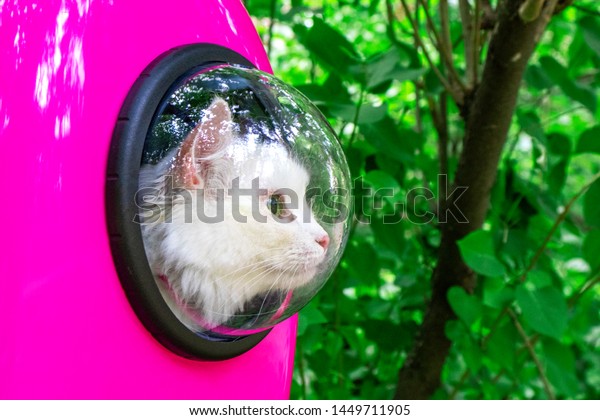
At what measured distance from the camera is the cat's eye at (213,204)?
490 millimetres

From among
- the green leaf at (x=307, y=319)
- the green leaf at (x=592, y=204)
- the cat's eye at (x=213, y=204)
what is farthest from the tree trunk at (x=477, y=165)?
the cat's eye at (x=213, y=204)

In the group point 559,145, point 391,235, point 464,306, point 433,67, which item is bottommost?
point 464,306

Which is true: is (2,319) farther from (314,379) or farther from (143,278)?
(314,379)


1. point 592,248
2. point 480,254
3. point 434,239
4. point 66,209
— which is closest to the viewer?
point 66,209

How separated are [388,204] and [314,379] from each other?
35cm

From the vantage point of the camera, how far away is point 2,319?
1.47 ft

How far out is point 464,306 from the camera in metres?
1.00

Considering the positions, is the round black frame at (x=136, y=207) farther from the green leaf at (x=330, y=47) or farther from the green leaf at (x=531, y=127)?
the green leaf at (x=531, y=127)

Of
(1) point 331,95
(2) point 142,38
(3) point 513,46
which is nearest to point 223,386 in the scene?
(2) point 142,38

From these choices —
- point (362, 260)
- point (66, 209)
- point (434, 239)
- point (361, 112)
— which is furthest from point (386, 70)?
point (66, 209)

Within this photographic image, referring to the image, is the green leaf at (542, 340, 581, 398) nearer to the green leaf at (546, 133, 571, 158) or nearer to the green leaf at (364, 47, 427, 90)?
the green leaf at (546, 133, 571, 158)

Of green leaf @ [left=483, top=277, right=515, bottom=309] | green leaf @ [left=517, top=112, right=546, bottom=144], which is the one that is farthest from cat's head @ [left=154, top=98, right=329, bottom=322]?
green leaf @ [left=517, top=112, right=546, bottom=144]

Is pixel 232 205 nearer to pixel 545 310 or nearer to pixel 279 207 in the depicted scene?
pixel 279 207

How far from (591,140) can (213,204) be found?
685 millimetres
